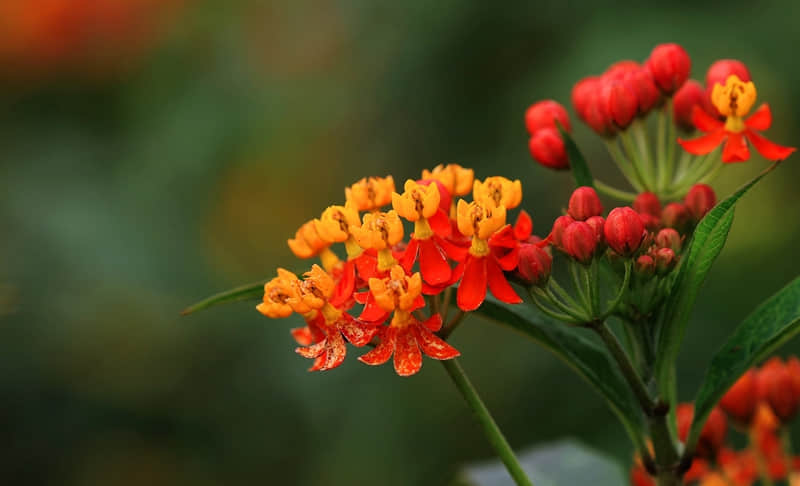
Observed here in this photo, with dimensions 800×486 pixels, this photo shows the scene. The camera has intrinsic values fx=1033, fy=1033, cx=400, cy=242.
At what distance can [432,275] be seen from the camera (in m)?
1.43

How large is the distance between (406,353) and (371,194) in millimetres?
277

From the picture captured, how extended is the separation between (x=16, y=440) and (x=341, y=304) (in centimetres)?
328

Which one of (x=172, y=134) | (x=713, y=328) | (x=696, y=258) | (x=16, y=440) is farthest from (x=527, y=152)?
(x=696, y=258)

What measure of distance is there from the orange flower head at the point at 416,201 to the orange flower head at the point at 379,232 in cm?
2

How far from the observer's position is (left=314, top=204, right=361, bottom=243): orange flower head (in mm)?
1519

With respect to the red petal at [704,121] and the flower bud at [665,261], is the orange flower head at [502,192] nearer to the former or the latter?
the flower bud at [665,261]

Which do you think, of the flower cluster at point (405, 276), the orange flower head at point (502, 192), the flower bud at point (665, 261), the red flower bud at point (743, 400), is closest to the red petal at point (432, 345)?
the flower cluster at point (405, 276)

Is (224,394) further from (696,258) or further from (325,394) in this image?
(696,258)

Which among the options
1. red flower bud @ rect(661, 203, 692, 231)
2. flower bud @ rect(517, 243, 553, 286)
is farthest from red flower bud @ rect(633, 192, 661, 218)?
flower bud @ rect(517, 243, 553, 286)

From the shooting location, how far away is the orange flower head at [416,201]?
1.44 m

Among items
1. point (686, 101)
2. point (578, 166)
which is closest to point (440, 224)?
point (578, 166)

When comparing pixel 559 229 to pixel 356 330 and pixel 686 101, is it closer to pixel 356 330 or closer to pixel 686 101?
pixel 356 330

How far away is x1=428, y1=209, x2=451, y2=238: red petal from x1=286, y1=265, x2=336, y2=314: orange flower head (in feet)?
0.55

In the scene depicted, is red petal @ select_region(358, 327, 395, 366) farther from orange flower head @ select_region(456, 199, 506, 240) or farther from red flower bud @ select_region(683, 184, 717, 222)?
red flower bud @ select_region(683, 184, 717, 222)
